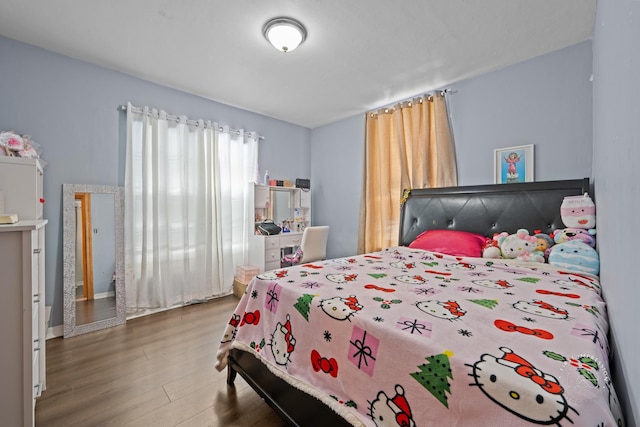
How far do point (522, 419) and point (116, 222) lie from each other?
3.25m

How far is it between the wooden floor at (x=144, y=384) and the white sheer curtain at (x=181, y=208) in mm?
626

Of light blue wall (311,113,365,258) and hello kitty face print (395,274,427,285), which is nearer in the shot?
hello kitty face print (395,274,427,285)

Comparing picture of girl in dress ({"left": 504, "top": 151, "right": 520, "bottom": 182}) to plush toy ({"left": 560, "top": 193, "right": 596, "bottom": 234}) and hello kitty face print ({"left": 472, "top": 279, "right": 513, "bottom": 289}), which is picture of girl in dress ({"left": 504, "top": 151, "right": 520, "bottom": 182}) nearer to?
plush toy ({"left": 560, "top": 193, "right": 596, "bottom": 234})

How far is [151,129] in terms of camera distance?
2889 millimetres

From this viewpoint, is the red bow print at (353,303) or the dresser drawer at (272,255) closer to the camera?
the red bow print at (353,303)

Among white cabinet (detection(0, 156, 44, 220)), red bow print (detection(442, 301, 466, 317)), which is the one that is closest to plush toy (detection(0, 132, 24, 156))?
white cabinet (detection(0, 156, 44, 220))

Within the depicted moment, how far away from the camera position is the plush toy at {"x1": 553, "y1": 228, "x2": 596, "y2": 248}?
5.84ft

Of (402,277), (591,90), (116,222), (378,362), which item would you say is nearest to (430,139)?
(591,90)

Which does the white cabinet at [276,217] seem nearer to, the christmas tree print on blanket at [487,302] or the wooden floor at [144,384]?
the wooden floor at [144,384]

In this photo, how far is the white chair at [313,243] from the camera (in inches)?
141

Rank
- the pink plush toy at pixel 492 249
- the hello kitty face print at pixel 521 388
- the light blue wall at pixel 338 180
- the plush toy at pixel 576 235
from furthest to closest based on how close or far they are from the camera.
Result: the light blue wall at pixel 338 180, the pink plush toy at pixel 492 249, the plush toy at pixel 576 235, the hello kitty face print at pixel 521 388

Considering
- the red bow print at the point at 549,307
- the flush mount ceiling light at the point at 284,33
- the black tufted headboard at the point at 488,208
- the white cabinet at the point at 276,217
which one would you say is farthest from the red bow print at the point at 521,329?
the white cabinet at the point at 276,217

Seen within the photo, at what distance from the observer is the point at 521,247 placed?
1994 millimetres

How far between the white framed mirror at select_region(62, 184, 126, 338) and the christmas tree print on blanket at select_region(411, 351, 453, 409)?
2980 mm
